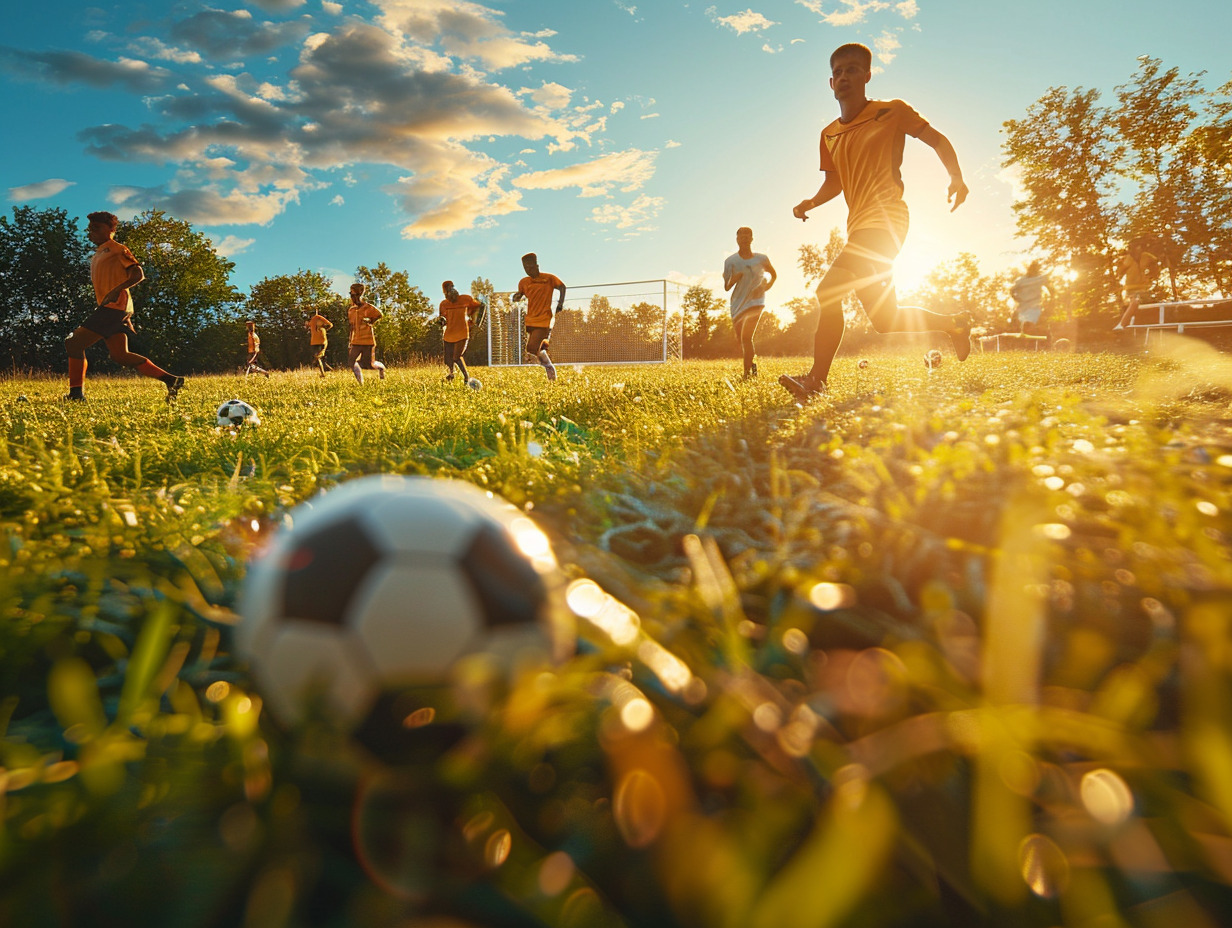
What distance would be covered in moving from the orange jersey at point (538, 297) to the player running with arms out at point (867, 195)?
7212 mm

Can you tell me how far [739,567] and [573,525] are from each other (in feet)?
2.33

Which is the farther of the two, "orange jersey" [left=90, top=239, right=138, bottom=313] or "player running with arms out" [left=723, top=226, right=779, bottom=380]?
"player running with arms out" [left=723, top=226, right=779, bottom=380]

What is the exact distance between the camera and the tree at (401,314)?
56.2m

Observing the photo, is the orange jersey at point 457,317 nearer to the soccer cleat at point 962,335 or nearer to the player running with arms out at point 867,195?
the player running with arms out at point 867,195

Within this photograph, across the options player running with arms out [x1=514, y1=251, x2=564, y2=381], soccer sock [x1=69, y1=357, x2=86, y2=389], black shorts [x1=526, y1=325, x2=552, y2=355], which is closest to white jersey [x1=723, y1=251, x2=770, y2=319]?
player running with arms out [x1=514, y1=251, x2=564, y2=381]

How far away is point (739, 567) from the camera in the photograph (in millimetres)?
1704

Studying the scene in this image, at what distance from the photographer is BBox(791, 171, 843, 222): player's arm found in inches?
218

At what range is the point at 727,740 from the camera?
3.26ft

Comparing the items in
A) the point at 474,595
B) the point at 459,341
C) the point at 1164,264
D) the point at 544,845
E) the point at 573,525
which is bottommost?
the point at 544,845

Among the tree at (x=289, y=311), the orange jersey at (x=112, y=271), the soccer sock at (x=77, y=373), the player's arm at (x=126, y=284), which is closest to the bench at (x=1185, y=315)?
the player's arm at (x=126, y=284)

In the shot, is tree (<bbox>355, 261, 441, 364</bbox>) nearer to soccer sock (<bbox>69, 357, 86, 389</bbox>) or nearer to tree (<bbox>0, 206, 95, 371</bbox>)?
tree (<bbox>0, 206, 95, 371</bbox>)

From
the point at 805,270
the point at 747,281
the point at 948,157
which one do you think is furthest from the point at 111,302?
the point at 805,270

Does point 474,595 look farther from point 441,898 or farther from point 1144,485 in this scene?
point 1144,485

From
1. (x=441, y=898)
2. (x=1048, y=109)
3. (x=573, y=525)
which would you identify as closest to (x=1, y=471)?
(x=573, y=525)
